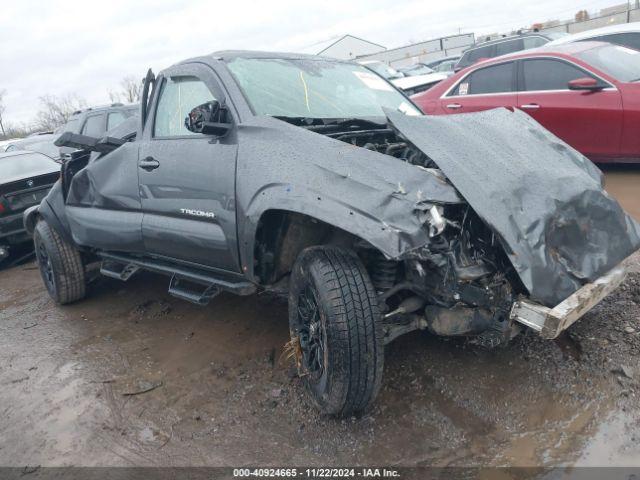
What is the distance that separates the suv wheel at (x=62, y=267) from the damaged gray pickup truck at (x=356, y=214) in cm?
132

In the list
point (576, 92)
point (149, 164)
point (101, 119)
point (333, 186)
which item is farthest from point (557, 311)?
point (101, 119)

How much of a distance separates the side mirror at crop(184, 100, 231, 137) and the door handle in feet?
2.04

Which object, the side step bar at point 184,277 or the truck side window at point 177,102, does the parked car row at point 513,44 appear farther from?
the side step bar at point 184,277

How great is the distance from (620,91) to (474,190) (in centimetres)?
406

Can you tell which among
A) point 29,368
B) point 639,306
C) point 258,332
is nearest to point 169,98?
point 258,332

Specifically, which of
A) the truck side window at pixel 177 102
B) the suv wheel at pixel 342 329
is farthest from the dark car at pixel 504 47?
the suv wheel at pixel 342 329

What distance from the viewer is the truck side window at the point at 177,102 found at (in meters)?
3.59

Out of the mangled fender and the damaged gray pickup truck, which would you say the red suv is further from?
the mangled fender

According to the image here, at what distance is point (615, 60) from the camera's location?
19.7ft

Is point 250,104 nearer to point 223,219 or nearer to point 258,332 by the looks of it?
point 223,219

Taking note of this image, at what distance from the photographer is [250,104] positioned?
3.21 meters

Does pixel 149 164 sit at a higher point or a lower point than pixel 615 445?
higher

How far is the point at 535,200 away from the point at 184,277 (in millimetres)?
2303

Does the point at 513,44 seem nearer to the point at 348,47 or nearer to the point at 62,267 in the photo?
the point at 62,267
